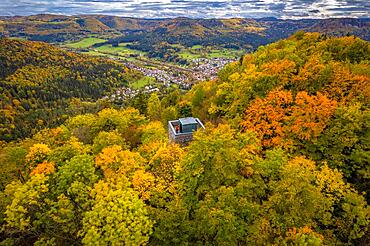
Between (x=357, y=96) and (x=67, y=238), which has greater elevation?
(x=357, y=96)

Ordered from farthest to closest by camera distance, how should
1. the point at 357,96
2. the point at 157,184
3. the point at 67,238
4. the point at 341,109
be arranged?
the point at 357,96 < the point at 341,109 < the point at 157,184 < the point at 67,238

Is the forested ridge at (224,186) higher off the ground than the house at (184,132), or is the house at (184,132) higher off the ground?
the forested ridge at (224,186)

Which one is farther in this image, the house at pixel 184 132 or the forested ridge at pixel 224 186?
the house at pixel 184 132

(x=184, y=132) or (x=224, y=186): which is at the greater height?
(x=224, y=186)

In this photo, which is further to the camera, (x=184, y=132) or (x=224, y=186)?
(x=184, y=132)

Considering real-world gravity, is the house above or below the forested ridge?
below

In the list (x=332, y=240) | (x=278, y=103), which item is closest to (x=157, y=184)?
(x=332, y=240)

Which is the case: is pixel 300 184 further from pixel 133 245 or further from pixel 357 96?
pixel 357 96

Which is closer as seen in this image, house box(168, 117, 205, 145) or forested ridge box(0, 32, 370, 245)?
forested ridge box(0, 32, 370, 245)
